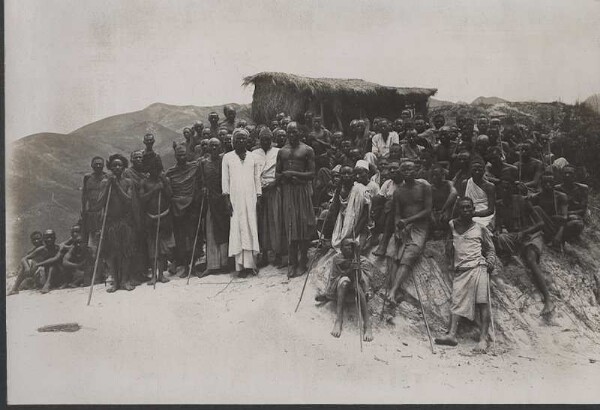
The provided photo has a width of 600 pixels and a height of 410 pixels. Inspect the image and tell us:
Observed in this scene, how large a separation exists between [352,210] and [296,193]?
63 centimetres

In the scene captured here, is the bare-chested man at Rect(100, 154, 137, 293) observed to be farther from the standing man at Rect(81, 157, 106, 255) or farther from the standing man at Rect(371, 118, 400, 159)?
the standing man at Rect(371, 118, 400, 159)

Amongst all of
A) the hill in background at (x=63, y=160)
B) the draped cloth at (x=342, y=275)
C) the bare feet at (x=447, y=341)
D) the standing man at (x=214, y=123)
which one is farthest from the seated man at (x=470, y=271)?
the hill in background at (x=63, y=160)

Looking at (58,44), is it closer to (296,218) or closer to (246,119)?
(246,119)

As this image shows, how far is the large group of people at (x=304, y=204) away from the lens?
6609mm

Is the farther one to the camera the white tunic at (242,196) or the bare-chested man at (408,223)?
the white tunic at (242,196)

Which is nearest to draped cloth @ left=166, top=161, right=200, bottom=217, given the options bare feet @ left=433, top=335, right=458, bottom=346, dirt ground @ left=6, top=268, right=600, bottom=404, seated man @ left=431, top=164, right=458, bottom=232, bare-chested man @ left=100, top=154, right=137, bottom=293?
bare-chested man @ left=100, top=154, right=137, bottom=293

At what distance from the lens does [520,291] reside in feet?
21.7

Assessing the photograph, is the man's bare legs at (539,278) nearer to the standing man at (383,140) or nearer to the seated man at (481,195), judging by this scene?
the seated man at (481,195)

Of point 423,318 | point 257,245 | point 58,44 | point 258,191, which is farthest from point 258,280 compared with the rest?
point 58,44

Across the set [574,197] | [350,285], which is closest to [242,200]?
[350,285]

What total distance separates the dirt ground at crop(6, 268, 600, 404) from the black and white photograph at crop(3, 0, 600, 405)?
22 mm

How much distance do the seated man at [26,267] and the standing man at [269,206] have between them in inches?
91.4

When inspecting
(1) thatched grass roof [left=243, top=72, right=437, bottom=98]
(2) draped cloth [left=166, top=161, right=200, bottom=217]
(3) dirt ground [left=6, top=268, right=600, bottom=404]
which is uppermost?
(1) thatched grass roof [left=243, top=72, right=437, bottom=98]

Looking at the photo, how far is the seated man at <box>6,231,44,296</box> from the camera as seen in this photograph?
680cm
